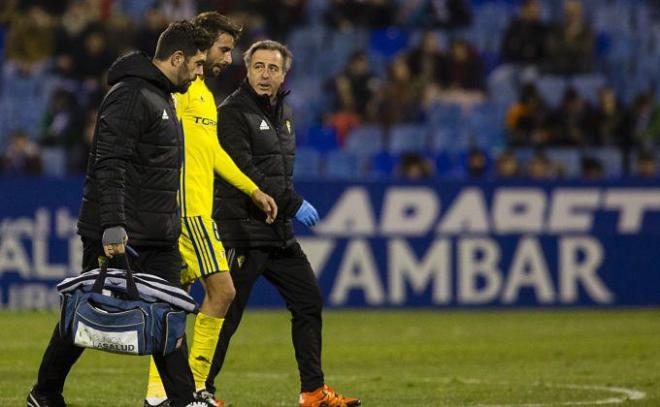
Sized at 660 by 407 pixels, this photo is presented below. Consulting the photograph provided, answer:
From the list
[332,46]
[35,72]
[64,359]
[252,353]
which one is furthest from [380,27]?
[64,359]

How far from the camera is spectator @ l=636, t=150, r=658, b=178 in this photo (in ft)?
58.0

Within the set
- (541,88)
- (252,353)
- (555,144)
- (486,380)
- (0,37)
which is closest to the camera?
(486,380)

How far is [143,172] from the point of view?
6.84m

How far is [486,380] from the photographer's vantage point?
975 centimetres

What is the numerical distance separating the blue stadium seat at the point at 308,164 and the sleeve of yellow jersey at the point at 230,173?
36.1 ft

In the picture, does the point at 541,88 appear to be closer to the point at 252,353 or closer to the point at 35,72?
the point at 35,72

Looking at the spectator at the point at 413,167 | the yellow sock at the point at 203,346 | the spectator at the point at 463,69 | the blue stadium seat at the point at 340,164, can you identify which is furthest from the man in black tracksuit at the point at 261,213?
the spectator at the point at 463,69

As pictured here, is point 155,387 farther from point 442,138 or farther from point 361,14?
point 361,14

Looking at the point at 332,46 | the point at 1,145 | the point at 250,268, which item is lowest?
the point at 250,268

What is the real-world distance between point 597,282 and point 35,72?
9471 mm

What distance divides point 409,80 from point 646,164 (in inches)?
146

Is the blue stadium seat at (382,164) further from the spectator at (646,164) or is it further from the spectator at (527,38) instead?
the spectator at (646,164)

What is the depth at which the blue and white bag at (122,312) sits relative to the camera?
254 inches

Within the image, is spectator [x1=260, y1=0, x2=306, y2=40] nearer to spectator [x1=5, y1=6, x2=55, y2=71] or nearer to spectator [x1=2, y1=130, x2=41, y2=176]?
spectator [x1=5, y1=6, x2=55, y2=71]
